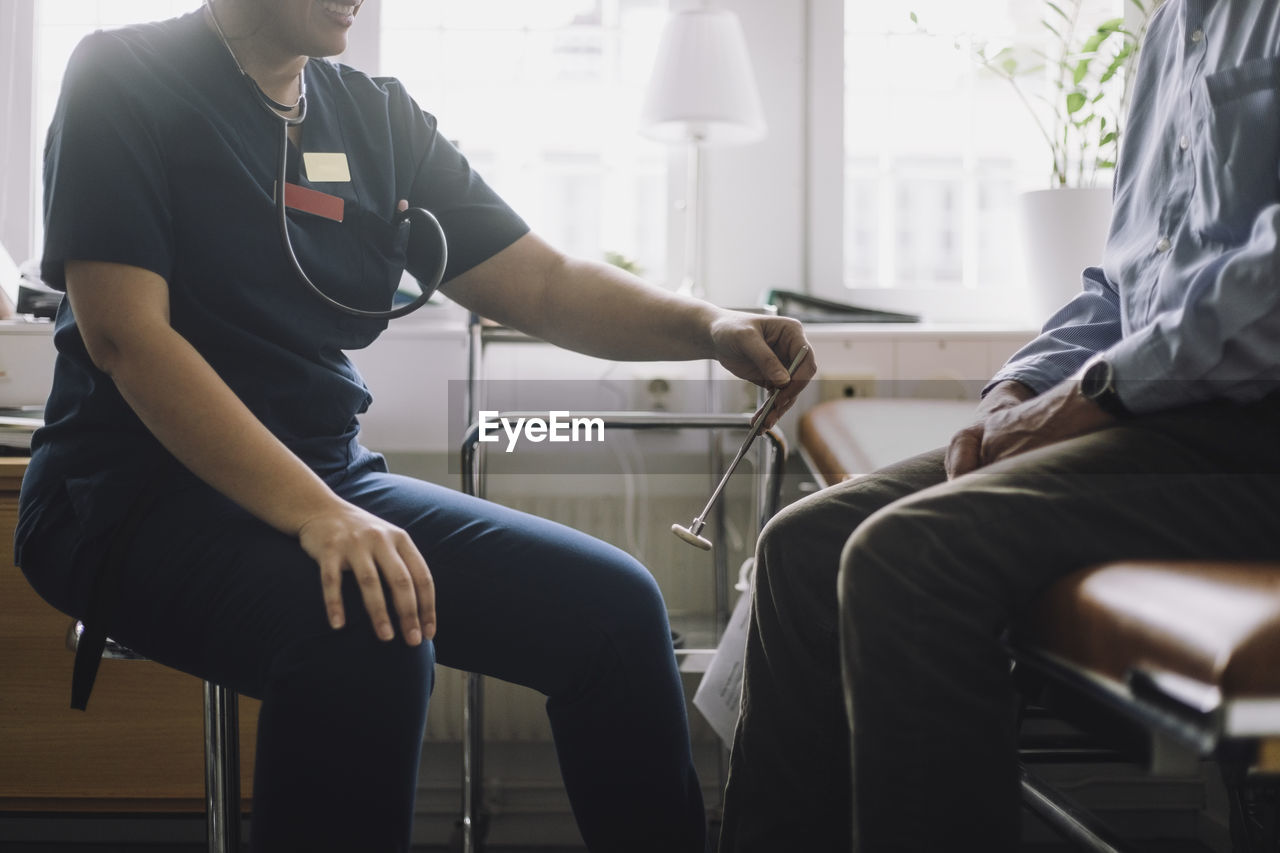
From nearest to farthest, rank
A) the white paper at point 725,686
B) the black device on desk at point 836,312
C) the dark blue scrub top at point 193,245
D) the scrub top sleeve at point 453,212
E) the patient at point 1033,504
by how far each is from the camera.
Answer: the patient at point 1033,504 → the dark blue scrub top at point 193,245 → the scrub top sleeve at point 453,212 → the white paper at point 725,686 → the black device on desk at point 836,312

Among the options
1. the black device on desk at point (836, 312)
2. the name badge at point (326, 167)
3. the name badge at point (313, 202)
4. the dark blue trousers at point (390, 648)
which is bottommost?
the dark blue trousers at point (390, 648)

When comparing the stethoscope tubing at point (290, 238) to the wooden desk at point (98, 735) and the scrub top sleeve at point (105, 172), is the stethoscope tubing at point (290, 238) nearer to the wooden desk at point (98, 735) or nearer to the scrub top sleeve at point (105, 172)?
the scrub top sleeve at point (105, 172)

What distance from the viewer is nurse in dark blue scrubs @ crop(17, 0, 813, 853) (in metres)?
0.80

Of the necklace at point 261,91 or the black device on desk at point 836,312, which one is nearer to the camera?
the necklace at point 261,91

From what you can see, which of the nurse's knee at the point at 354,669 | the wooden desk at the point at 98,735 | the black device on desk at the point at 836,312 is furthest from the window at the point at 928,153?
the nurse's knee at the point at 354,669

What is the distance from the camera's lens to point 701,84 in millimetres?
1816

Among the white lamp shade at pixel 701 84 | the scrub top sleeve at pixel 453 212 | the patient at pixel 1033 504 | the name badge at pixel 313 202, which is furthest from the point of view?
the white lamp shade at pixel 701 84

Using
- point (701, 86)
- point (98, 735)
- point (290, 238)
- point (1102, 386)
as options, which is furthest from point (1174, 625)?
point (98, 735)

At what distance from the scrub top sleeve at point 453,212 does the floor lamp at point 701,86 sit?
701 millimetres

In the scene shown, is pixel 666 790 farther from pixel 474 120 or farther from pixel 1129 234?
pixel 474 120

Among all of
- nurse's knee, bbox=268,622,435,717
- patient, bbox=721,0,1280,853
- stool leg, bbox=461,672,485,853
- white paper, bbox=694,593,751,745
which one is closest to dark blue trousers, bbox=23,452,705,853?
nurse's knee, bbox=268,622,435,717

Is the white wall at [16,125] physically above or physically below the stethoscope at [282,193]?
above

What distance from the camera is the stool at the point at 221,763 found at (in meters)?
1.03

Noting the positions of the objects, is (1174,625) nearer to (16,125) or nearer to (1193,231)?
(1193,231)
